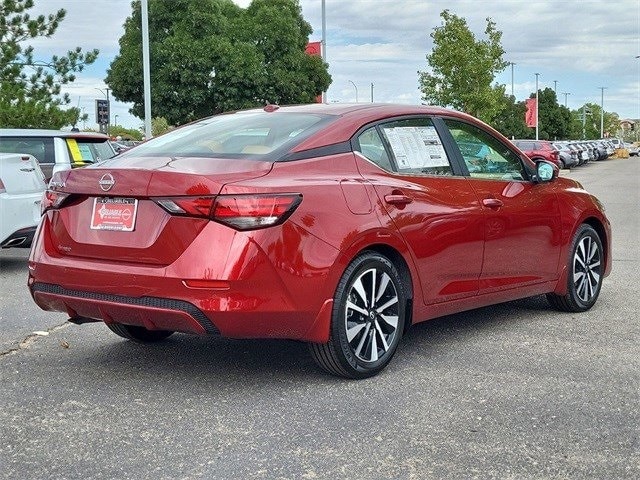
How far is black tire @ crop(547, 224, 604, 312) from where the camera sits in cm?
690

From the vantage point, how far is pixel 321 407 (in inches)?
178

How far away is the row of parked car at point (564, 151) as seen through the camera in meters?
44.3

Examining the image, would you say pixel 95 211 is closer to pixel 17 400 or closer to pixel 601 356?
pixel 17 400

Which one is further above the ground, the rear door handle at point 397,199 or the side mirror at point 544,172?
the side mirror at point 544,172

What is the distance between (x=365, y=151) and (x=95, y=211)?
154cm

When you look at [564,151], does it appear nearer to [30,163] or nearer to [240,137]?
[30,163]

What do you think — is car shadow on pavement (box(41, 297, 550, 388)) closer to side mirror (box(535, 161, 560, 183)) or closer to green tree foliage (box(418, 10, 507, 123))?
side mirror (box(535, 161, 560, 183))

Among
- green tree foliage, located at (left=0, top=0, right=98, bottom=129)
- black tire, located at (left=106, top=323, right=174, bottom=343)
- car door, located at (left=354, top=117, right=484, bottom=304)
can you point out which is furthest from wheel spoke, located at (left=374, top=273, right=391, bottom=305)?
green tree foliage, located at (left=0, top=0, right=98, bottom=129)

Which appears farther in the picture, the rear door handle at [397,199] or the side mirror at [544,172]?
the side mirror at [544,172]

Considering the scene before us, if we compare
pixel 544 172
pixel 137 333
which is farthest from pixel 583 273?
pixel 137 333

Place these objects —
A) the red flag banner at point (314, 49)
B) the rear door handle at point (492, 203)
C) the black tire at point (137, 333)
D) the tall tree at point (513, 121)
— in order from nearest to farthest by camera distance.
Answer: the black tire at point (137, 333) < the rear door handle at point (492, 203) < the red flag banner at point (314, 49) < the tall tree at point (513, 121)

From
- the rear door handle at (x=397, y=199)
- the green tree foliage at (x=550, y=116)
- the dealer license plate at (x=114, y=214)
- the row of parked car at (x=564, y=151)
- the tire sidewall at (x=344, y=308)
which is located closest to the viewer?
the dealer license plate at (x=114, y=214)

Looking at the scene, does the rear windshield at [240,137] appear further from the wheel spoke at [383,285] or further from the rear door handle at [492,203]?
the rear door handle at [492,203]

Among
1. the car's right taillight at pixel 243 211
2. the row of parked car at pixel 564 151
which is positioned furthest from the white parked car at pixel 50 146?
the row of parked car at pixel 564 151
